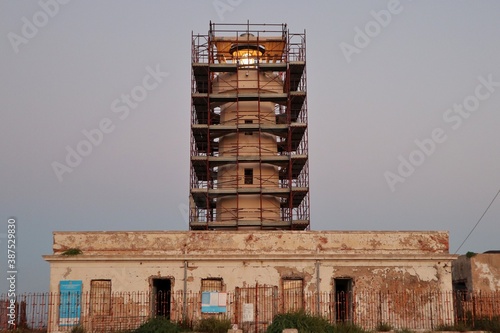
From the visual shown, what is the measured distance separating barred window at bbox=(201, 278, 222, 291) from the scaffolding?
8320 mm

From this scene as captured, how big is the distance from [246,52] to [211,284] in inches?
656

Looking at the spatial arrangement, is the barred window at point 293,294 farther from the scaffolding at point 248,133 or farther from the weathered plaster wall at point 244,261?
the scaffolding at point 248,133

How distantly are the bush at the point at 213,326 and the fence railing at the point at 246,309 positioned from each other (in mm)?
861

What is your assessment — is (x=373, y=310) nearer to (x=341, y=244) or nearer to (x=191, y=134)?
(x=341, y=244)

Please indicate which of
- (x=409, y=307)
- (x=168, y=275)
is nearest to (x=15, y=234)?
(x=168, y=275)

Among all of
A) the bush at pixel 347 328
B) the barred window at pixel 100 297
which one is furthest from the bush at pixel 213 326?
the bush at pixel 347 328

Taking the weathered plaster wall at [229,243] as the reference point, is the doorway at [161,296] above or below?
below

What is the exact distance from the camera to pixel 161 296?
2709cm

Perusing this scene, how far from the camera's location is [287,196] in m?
35.8

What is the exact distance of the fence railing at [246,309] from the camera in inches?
984

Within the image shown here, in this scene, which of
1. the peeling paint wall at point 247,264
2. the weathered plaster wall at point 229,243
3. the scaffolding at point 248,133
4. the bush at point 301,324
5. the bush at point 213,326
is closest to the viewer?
the bush at point 301,324

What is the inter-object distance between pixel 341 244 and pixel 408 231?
3091 millimetres

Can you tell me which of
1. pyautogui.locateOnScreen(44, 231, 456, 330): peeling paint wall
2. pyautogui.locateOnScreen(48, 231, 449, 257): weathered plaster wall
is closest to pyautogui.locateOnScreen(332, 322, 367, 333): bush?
pyautogui.locateOnScreen(44, 231, 456, 330): peeling paint wall

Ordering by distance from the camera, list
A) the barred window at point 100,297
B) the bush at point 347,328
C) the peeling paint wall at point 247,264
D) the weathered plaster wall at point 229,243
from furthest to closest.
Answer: the weathered plaster wall at point 229,243 → the peeling paint wall at point 247,264 → the barred window at point 100,297 → the bush at point 347,328
